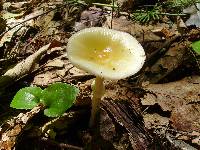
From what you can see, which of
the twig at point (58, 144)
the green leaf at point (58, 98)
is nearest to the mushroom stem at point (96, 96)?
the green leaf at point (58, 98)

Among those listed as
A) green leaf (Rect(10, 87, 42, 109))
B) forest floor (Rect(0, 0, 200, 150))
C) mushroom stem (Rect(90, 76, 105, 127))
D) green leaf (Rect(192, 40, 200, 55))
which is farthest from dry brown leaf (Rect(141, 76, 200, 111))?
green leaf (Rect(10, 87, 42, 109))

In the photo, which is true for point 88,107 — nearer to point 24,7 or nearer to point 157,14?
point 157,14

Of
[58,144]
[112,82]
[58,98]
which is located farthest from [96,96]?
[112,82]

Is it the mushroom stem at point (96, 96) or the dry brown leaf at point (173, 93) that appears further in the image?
the dry brown leaf at point (173, 93)

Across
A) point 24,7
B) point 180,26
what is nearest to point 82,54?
point 180,26

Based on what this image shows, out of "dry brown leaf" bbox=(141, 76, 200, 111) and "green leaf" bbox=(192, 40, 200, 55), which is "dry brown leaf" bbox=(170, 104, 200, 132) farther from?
"green leaf" bbox=(192, 40, 200, 55)

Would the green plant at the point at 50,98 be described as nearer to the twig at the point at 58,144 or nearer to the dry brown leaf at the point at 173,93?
the twig at the point at 58,144

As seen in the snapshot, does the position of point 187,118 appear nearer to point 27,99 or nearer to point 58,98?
point 58,98

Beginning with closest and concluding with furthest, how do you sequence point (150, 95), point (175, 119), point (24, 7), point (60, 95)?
point (60, 95)
point (175, 119)
point (150, 95)
point (24, 7)
